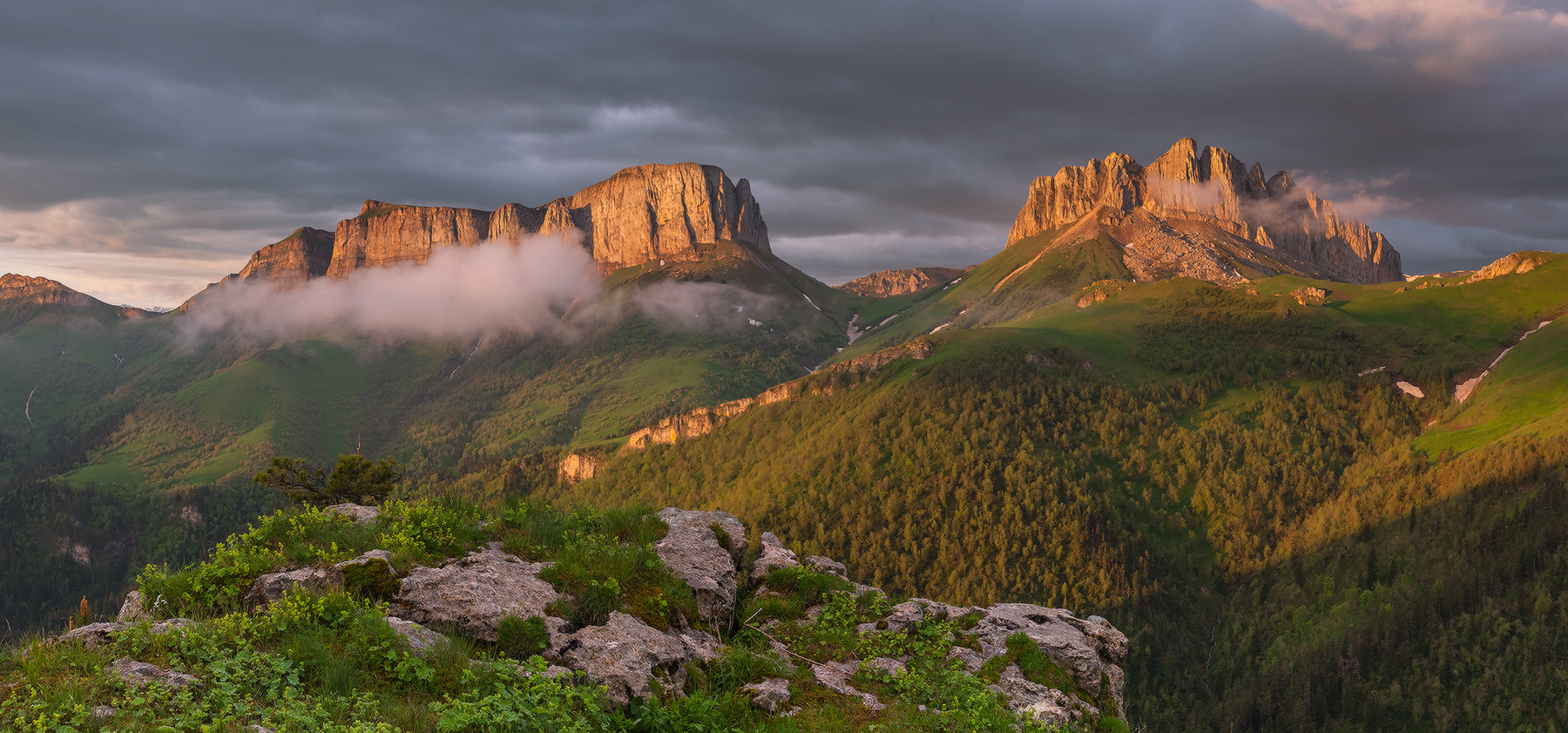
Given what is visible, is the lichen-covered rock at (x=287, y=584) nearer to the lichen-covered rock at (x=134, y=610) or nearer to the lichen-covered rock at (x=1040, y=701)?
the lichen-covered rock at (x=134, y=610)

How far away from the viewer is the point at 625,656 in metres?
13.4

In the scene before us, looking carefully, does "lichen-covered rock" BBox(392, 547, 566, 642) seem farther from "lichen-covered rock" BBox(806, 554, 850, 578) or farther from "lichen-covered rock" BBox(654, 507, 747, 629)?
"lichen-covered rock" BBox(806, 554, 850, 578)

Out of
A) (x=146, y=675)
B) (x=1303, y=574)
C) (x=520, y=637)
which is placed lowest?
(x=1303, y=574)

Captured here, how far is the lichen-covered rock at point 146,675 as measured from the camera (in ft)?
32.9

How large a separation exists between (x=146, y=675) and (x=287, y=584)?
3.56m

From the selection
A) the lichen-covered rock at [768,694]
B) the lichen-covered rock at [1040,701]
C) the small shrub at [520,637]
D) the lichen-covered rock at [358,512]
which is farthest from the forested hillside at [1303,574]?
the small shrub at [520,637]

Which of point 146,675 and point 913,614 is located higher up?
point 146,675

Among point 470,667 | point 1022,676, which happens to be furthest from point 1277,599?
point 470,667

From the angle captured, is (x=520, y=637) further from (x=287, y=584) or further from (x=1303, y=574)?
(x=1303, y=574)

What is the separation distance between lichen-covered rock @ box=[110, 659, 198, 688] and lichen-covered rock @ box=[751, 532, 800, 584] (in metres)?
14.0

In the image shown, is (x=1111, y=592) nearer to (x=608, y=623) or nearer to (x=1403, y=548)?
(x=1403, y=548)

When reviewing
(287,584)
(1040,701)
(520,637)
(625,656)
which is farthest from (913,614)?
(287,584)

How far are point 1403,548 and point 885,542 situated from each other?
116m

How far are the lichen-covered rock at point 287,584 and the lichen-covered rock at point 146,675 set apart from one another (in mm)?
2781
